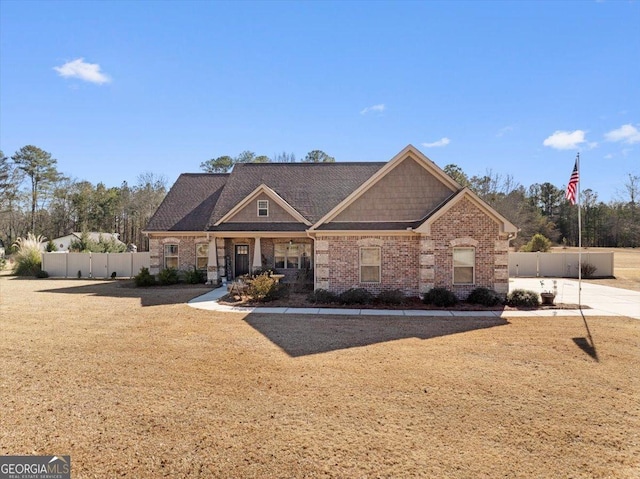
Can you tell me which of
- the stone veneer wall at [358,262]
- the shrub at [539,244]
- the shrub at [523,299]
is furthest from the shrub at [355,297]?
the shrub at [539,244]

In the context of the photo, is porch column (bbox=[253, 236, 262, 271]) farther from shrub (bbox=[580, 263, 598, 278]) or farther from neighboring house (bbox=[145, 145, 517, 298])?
shrub (bbox=[580, 263, 598, 278])

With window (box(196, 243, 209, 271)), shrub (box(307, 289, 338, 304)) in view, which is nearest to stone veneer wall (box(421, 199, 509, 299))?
shrub (box(307, 289, 338, 304))

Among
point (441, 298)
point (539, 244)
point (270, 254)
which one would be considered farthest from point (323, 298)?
point (539, 244)

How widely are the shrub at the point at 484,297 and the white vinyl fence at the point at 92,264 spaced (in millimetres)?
21517

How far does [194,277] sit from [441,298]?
45.0ft

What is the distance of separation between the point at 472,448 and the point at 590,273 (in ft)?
86.7

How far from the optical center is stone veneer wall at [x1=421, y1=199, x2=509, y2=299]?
588 inches

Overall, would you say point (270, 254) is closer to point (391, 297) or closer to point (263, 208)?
point (263, 208)

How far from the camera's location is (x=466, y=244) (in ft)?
49.2

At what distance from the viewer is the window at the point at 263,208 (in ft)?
69.8

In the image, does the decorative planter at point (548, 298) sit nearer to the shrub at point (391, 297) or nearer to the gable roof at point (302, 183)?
the shrub at point (391, 297)

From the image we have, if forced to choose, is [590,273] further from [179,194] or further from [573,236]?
[573,236]

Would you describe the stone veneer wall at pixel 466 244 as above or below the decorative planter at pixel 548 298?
above

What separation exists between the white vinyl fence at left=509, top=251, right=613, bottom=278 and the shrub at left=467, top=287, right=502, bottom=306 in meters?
13.1
